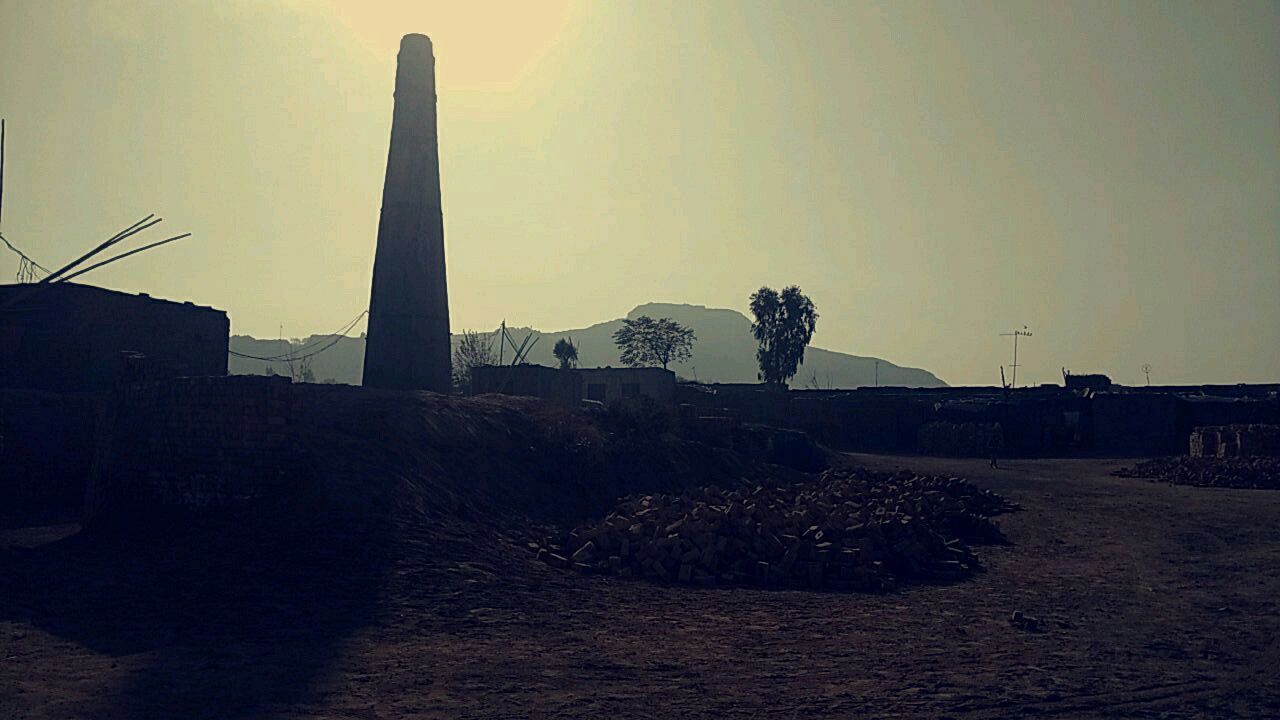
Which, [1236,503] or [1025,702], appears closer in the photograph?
[1025,702]

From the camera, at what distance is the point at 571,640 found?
680cm

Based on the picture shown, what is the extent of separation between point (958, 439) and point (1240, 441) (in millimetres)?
9202

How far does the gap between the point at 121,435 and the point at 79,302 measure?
814 centimetres

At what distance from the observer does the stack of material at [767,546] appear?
9.55m

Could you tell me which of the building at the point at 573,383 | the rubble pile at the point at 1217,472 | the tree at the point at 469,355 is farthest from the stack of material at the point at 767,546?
the tree at the point at 469,355

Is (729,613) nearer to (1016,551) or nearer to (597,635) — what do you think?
(597,635)

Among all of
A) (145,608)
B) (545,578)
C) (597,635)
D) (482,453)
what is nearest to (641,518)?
(545,578)

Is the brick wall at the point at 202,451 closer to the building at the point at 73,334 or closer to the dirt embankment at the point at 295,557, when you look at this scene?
the dirt embankment at the point at 295,557

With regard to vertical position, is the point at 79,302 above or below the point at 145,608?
above

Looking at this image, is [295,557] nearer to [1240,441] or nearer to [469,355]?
[1240,441]

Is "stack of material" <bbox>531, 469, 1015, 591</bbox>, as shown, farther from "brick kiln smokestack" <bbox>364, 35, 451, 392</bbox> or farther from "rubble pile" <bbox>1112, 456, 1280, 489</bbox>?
"rubble pile" <bbox>1112, 456, 1280, 489</bbox>

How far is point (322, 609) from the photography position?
23.8 feet

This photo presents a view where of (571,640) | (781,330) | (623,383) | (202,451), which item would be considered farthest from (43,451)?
(781,330)

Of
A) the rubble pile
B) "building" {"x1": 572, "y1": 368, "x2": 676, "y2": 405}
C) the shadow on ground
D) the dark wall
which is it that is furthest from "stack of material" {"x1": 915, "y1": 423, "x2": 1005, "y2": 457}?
the shadow on ground
